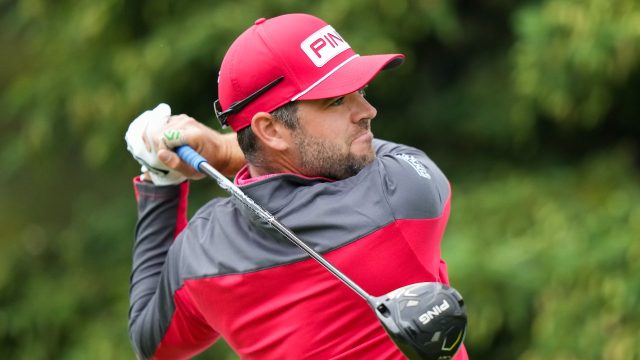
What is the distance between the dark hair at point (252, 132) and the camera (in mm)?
2395

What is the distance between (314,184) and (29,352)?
461 centimetres

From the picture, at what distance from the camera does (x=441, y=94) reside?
612cm

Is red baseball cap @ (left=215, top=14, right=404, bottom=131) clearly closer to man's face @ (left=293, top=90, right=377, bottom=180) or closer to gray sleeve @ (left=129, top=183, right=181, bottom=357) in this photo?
man's face @ (left=293, top=90, right=377, bottom=180)

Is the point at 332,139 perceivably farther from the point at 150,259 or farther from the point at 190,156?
the point at 150,259

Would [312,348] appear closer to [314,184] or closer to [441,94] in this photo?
[314,184]

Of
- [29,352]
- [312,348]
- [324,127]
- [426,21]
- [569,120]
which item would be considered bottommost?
[29,352]

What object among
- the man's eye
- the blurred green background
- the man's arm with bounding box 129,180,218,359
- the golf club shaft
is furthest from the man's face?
the blurred green background

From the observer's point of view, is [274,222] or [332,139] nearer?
[274,222]

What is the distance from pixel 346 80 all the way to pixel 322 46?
0.33 ft

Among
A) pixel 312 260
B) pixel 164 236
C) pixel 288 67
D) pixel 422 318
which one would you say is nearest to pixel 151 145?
pixel 164 236

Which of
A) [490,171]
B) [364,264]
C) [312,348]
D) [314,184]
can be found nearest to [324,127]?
[314,184]

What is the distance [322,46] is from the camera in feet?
7.88

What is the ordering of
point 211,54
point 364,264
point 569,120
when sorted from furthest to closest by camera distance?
point 211,54
point 569,120
point 364,264

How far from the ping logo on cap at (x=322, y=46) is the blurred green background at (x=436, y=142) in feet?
8.33
